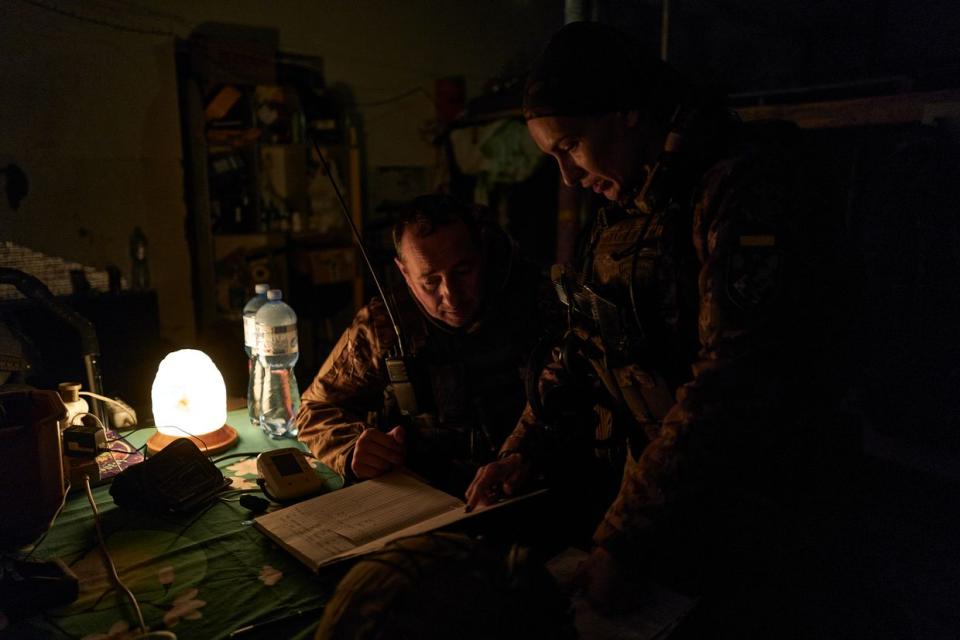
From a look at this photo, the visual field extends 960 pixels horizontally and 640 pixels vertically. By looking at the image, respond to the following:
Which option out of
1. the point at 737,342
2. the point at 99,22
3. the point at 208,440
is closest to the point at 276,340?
the point at 208,440

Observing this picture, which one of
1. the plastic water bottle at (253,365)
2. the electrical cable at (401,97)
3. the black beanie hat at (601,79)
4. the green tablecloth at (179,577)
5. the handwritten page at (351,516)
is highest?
the electrical cable at (401,97)

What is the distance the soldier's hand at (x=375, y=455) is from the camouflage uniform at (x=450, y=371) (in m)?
0.21

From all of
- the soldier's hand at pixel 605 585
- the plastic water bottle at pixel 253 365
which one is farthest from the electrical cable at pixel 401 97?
the soldier's hand at pixel 605 585

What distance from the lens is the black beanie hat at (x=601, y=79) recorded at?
53.0 inches

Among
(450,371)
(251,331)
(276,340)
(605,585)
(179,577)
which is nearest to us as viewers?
(605,585)

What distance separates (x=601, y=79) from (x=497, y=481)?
3.03ft

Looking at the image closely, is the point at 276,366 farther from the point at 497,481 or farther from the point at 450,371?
the point at 497,481

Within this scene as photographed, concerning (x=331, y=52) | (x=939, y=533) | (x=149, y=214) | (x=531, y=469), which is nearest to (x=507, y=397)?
(x=531, y=469)

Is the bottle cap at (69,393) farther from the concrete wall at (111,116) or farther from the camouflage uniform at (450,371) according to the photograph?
the concrete wall at (111,116)

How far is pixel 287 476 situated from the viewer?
1.62m

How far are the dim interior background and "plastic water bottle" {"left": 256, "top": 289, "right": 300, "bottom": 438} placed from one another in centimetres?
205

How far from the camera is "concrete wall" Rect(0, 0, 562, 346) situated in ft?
13.1

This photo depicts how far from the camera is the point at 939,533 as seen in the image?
3480mm

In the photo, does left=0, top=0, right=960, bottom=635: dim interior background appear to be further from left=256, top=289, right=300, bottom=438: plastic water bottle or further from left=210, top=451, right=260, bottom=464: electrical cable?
left=210, top=451, right=260, bottom=464: electrical cable
